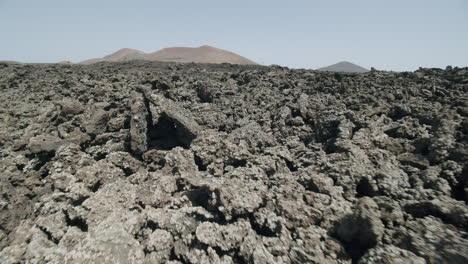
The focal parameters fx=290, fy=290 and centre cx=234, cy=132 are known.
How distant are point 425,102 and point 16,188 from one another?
9977mm

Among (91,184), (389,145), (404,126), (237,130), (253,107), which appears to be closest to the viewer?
(91,184)

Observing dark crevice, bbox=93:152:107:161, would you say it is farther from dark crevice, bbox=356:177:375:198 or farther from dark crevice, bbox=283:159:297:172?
dark crevice, bbox=356:177:375:198

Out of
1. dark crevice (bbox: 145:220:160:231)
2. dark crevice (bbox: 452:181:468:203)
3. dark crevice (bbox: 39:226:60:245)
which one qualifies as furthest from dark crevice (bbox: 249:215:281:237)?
dark crevice (bbox: 39:226:60:245)

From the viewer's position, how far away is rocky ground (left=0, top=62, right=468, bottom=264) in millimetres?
4055

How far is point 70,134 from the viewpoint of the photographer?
7621mm

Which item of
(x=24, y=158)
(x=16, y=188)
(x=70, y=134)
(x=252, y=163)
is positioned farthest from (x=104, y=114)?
(x=252, y=163)

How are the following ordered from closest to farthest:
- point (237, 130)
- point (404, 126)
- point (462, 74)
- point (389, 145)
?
1. point (389, 145)
2. point (404, 126)
3. point (237, 130)
4. point (462, 74)

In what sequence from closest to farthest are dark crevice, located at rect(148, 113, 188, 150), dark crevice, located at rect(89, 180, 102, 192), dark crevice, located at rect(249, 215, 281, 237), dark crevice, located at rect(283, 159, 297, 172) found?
dark crevice, located at rect(249, 215, 281, 237), dark crevice, located at rect(89, 180, 102, 192), dark crevice, located at rect(283, 159, 297, 172), dark crevice, located at rect(148, 113, 188, 150)

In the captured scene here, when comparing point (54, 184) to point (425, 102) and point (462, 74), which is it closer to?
point (425, 102)

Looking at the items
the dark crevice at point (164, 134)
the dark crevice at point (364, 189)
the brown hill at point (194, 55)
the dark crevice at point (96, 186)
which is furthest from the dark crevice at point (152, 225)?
the brown hill at point (194, 55)

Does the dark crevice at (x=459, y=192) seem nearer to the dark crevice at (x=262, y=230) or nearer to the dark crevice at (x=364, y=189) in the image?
the dark crevice at (x=364, y=189)

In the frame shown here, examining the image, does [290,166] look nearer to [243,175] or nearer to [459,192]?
[243,175]

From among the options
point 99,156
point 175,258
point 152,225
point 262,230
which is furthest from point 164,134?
point 262,230

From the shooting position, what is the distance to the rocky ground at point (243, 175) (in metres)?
4.05
